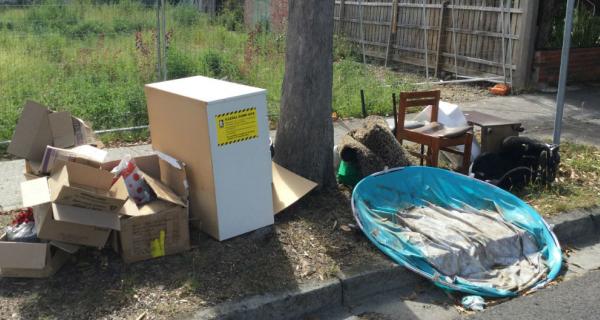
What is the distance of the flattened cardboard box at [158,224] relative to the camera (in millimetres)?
4020

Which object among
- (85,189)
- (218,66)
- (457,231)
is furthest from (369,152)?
(218,66)

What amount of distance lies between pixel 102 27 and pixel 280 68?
2699 millimetres

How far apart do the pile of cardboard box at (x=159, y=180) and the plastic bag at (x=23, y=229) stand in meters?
0.07

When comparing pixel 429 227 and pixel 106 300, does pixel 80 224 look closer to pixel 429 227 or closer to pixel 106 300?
pixel 106 300

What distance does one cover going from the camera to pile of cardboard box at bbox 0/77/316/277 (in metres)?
3.83

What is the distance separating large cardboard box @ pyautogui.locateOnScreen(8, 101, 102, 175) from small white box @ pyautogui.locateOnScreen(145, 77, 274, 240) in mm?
721

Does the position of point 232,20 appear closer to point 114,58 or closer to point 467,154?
point 114,58

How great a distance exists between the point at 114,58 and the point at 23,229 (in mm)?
5140

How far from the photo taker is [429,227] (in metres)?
4.78

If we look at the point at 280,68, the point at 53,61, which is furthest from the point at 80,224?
the point at 280,68

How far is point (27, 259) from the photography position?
12.4 ft

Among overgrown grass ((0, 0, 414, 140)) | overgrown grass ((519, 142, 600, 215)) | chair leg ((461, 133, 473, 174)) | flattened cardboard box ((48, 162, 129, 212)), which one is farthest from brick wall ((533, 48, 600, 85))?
flattened cardboard box ((48, 162, 129, 212))

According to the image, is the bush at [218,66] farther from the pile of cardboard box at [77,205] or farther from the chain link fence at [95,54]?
the pile of cardboard box at [77,205]

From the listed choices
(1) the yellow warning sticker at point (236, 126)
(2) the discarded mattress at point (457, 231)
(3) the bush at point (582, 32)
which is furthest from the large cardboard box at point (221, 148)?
(3) the bush at point (582, 32)
